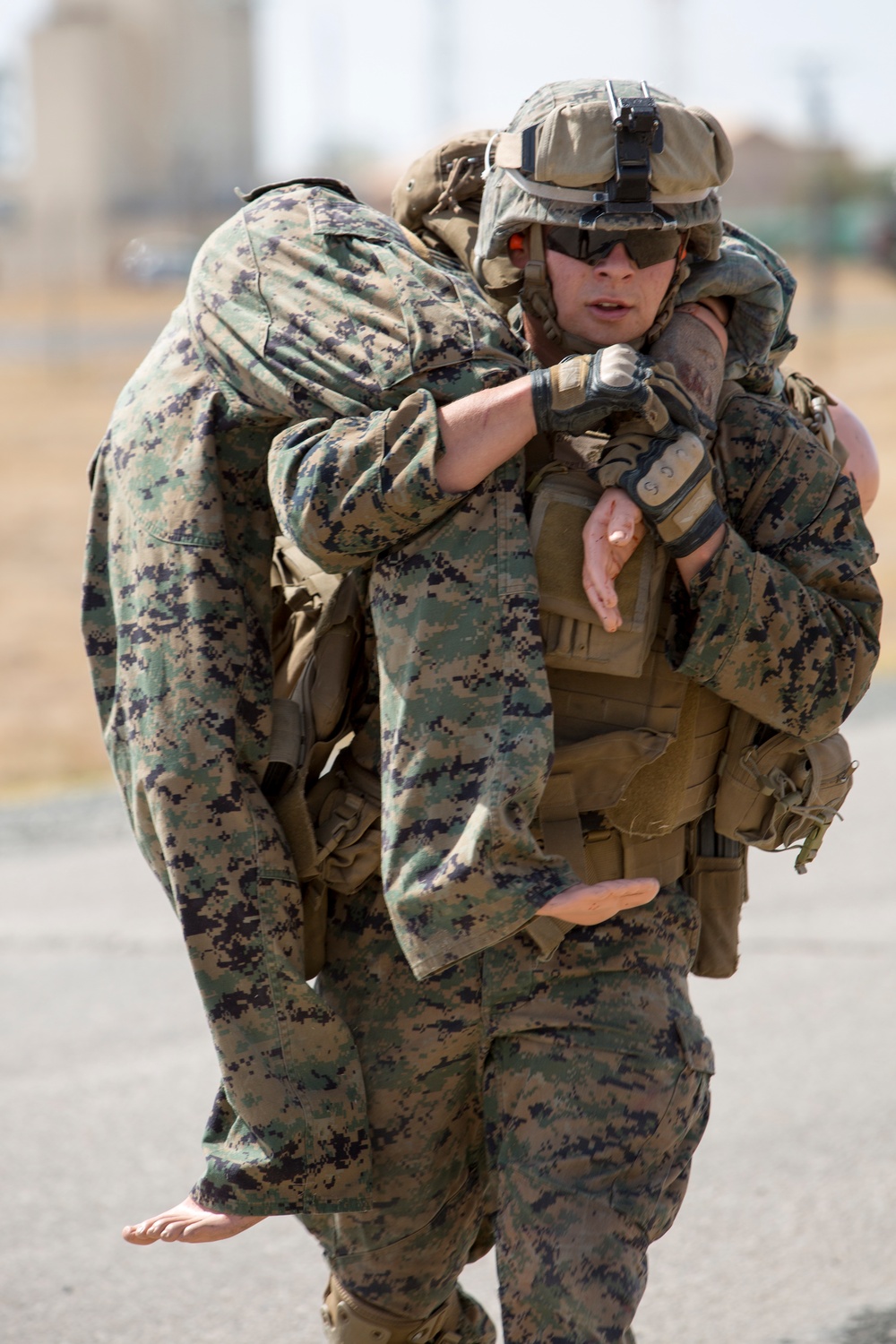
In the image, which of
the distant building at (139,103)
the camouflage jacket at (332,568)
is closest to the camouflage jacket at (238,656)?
the camouflage jacket at (332,568)

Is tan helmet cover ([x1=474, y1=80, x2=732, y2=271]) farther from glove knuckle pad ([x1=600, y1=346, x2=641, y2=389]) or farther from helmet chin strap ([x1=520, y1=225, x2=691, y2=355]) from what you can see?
glove knuckle pad ([x1=600, y1=346, x2=641, y2=389])

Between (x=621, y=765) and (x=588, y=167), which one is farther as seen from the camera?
(x=621, y=765)

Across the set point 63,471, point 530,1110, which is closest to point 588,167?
point 530,1110

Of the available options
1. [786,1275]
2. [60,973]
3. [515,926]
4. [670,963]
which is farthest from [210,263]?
[60,973]

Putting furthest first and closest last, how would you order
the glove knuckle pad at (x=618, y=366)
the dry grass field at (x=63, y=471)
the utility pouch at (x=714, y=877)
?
the dry grass field at (x=63, y=471) < the utility pouch at (x=714, y=877) < the glove knuckle pad at (x=618, y=366)

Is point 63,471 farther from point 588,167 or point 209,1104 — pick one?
point 588,167

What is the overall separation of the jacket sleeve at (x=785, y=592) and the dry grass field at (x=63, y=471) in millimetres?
6264

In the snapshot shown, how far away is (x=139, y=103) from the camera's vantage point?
7362 centimetres

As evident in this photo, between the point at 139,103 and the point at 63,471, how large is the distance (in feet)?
200

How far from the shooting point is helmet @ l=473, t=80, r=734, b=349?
93.8 inches

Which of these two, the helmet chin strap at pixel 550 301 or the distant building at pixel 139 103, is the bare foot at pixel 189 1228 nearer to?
the helmet chin strap at pixel 550 301

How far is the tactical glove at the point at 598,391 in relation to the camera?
7.57 feet

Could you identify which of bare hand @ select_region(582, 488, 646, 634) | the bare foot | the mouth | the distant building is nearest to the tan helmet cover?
the mouth

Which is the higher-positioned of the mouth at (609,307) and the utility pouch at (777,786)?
the mouth at (609,307)
